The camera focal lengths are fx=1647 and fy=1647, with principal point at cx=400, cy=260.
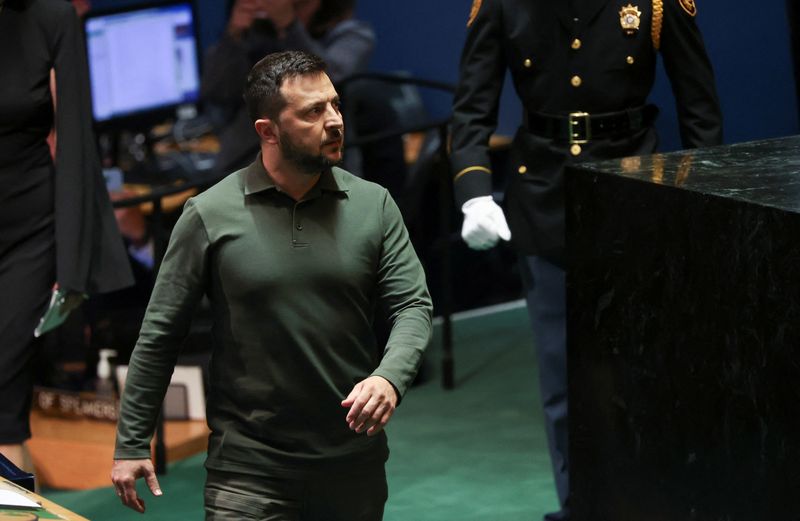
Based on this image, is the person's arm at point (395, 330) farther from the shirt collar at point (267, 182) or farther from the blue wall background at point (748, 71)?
the blue wall background at point (748, 71)

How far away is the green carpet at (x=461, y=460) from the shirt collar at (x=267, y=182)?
1763 millimetres

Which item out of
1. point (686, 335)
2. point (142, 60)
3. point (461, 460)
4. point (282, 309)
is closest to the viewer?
point (282, 309)

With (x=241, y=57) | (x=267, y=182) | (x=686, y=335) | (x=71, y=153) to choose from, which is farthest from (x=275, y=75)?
(x=241, y=57)

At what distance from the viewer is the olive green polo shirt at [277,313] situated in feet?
9.53

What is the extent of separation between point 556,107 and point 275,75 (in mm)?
1185

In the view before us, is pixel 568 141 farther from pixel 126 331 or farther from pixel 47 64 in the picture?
pixel 126 331

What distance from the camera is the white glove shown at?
385cm

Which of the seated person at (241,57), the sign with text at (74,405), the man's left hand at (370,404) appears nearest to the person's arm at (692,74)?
the man's left hand at (370,404)

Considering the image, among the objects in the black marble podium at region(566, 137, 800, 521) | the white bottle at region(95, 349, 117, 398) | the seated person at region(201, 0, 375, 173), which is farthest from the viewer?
the seated person at region(201, 0, 375, 173)

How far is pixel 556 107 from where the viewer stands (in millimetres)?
3953

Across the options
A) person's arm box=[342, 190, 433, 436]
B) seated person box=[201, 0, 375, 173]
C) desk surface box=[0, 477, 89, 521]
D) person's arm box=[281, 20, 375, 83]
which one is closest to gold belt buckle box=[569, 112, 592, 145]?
person's arm box=[342, 190, 433, 436]

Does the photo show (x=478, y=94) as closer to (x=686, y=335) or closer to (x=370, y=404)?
(x=686, y=335)

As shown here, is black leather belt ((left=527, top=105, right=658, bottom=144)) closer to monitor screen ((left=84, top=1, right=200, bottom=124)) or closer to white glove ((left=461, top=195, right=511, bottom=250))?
white glove ((left=461, top=195, right=511, bottom=250))

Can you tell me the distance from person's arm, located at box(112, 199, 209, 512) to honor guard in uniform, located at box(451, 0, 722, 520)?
1086 millimetres
